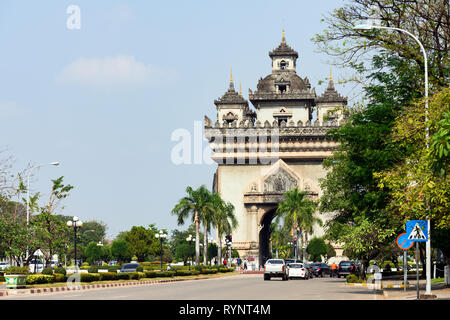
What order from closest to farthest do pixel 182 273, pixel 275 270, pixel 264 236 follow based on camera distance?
pixel 275 270
pixel 182 273
pixel 264 236

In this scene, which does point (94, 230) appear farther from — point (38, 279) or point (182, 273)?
point (38, 279)

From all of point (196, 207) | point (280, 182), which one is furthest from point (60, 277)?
point (280, 182)

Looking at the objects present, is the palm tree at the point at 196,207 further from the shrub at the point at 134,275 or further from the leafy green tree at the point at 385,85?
the leafy green tree at the point at 385,85

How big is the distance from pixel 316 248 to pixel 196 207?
22288 millimetres

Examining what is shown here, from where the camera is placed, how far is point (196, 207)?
7631 cm

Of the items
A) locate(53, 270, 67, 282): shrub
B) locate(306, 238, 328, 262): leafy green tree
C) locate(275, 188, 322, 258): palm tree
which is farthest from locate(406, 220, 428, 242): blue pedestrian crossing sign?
locate(306, 238, 328, 262): leafy green tree

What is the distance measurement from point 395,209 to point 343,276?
35.4 metres

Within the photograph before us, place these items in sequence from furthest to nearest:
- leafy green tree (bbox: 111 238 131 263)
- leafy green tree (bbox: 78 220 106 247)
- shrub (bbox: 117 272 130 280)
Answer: leafy green tree (bbox: 78 220 106 247) < leafy green tree (bbox: 111 238 131 263) < shrub (bbox: 117 272 130 280)

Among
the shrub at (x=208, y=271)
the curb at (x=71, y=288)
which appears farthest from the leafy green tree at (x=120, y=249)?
the curb at (x=71, y=288)

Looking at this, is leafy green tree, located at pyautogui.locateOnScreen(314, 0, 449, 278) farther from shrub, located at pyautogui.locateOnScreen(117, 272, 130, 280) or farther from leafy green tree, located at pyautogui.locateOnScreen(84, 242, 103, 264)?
leafy green tree, located at pyautogui.locateOnScreen(84, 242, 103, 264)

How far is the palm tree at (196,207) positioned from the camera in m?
75.9

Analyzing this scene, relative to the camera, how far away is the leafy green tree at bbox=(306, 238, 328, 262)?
92438 mm

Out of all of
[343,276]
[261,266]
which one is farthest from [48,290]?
[261,266]

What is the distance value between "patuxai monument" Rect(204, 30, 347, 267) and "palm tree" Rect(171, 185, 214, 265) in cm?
2035
